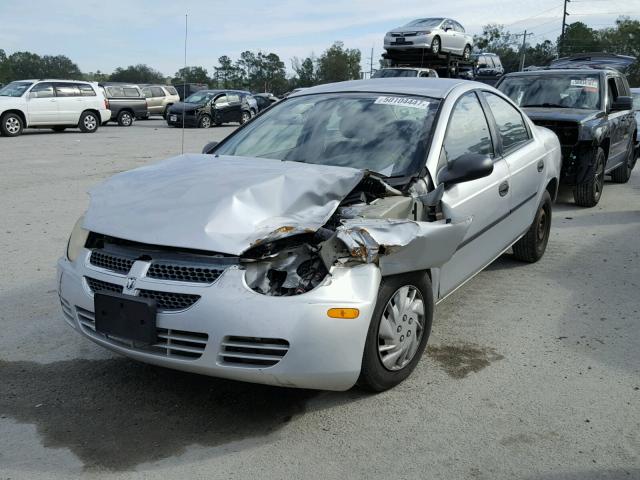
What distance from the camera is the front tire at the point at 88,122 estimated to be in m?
21.3

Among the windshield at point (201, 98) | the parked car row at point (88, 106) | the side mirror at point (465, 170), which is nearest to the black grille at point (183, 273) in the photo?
the side mirror at point (465, 170)

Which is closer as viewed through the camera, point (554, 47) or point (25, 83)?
point (25, 83)

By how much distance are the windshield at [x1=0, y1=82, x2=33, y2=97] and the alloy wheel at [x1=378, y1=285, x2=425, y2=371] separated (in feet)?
63.4

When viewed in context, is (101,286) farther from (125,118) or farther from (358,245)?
(125,118)

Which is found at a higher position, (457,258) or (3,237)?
(457,258)

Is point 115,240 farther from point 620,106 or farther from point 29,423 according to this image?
point 620,106

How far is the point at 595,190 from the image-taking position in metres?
8.97

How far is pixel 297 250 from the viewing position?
310 cm

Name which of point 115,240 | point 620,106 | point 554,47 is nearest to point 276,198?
point 115,240

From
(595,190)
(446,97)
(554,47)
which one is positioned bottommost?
(595,190)

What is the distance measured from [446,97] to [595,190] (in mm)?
5467

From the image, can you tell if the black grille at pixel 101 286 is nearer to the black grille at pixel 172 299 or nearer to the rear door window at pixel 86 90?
the black grille at pixel 172 299

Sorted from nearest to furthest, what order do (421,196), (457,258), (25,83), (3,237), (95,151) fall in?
1. (421,196)
2. (457,258)
3. (3,237)
4. (95,151)
5. (25,83)

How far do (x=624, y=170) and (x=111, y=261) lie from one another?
10381mm
